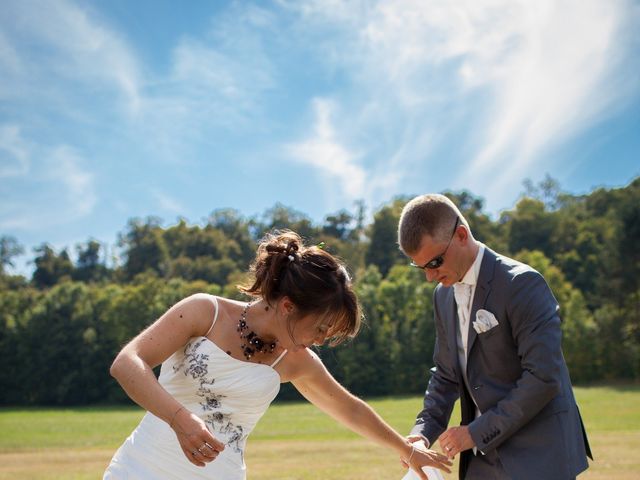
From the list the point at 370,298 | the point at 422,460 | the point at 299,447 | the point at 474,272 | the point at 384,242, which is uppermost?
the point at 384,242

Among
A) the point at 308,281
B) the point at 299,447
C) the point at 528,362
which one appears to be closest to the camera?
the point at 308,281

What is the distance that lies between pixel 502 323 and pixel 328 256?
1392mm

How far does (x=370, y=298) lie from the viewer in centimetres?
6425

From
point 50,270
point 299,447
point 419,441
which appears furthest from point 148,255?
point 419,441

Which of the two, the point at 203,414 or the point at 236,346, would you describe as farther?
the point at 236,346

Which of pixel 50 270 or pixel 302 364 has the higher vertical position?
pixel 50 270

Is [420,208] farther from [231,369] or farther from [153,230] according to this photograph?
[153,230]

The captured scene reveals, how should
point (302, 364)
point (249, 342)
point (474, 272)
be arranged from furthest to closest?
1. point (474, 272)
2. point (302, 364)
3. point (249, 342)

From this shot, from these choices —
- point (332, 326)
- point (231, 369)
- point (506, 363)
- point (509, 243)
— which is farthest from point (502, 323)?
point (509, 243)

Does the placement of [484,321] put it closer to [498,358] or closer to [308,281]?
[498,358]

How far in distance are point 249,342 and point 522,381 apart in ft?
5.57

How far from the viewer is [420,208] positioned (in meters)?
4.61

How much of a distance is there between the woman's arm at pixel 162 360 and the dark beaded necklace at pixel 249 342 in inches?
7.7

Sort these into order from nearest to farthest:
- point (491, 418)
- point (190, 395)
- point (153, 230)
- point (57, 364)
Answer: point (190, 395), point (491, 418), point (57, 364), point (153, 230)
